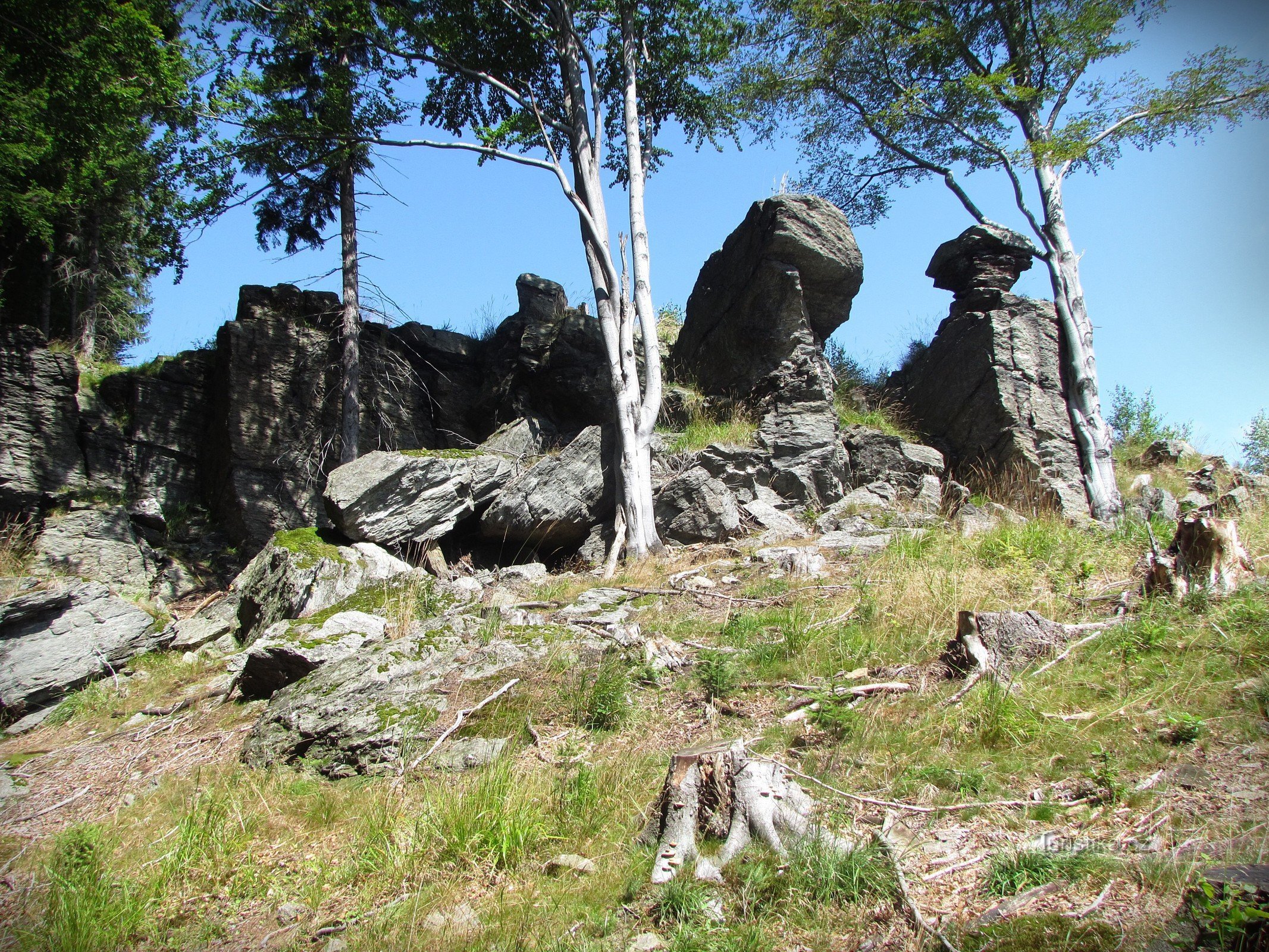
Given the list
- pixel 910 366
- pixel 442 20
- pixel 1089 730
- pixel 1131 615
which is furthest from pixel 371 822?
pixel 910 366

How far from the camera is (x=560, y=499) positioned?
10.8 meters

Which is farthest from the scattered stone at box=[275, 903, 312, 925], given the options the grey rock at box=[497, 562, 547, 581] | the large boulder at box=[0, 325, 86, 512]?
the large boulder at box=[0, 325, 86, 512]

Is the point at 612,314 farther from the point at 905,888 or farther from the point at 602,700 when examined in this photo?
the point at 905,888

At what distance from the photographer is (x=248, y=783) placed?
414 cm

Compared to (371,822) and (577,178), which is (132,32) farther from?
(371,822)

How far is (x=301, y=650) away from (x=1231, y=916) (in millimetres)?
5663

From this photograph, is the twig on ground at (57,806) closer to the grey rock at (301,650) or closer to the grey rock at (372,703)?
the grey rock at (372,703)

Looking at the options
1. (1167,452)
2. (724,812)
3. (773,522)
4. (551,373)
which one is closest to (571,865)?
(724,812)

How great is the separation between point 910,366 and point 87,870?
1601 centimetres

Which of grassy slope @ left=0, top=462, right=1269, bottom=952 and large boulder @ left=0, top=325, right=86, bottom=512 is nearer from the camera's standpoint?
grassy slope @ left=0, top=462, right=1269, bottom=952

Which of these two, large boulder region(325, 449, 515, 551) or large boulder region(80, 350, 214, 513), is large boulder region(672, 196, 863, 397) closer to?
large boulder region(325, 449, 515, 551)

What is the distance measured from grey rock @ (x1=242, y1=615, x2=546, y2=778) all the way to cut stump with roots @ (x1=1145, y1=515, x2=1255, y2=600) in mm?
4436

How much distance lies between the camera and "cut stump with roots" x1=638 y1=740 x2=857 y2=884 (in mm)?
3051

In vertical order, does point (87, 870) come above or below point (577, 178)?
below
